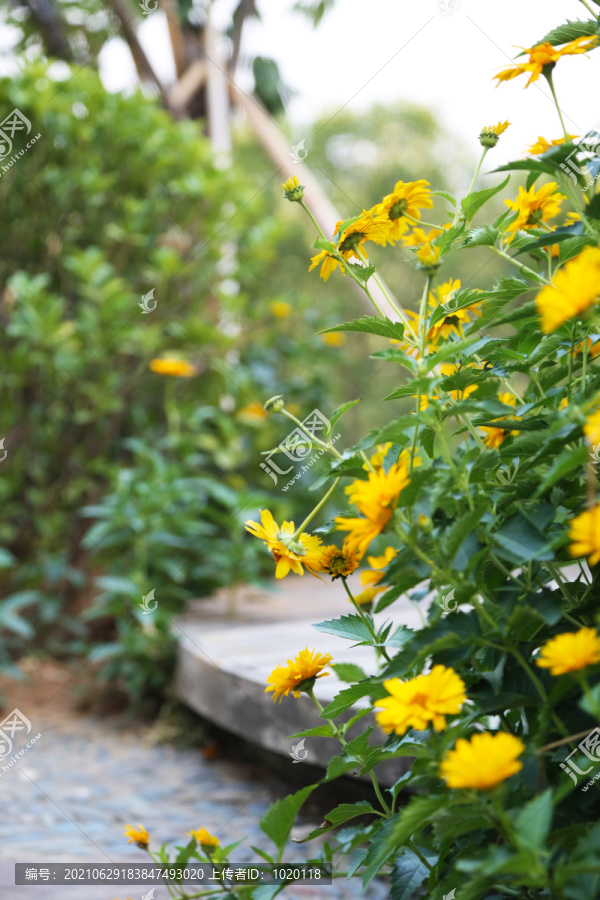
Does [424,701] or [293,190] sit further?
[293,190]

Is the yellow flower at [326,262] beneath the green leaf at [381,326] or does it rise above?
above

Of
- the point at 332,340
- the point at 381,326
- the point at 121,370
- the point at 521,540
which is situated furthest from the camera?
the point at 332,340

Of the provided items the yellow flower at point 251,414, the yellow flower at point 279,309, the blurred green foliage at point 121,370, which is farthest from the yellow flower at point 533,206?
the yellow flower at point 279,309

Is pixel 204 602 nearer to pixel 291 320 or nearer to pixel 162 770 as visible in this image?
pixel 162 770

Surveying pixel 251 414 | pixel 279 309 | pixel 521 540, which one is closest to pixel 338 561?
pixel 521 540

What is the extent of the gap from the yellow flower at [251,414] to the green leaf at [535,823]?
239 centimetres

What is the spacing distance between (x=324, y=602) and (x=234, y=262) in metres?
1.46

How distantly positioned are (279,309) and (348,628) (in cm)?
249

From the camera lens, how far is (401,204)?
0.69m

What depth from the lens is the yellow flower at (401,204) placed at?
688 millimetres

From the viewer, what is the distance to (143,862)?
4.13ft

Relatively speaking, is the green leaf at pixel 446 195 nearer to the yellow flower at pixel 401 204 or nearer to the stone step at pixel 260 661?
the yellow flower at pixel 401 204

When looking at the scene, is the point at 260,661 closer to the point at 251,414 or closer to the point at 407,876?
the point at 407,876

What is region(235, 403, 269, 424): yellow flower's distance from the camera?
2.81 metres
